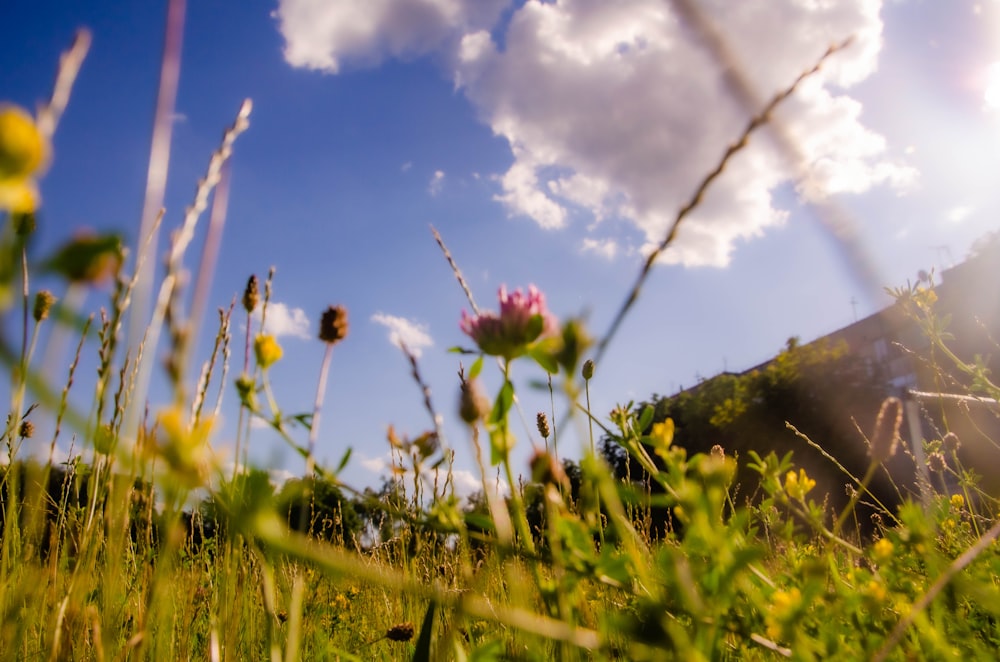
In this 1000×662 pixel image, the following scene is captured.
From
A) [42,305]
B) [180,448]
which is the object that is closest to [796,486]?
[180,448]

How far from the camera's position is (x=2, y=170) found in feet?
0.78

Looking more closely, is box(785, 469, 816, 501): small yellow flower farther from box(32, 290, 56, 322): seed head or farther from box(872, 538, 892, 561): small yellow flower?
box(32, 290, 56, 322): seed head

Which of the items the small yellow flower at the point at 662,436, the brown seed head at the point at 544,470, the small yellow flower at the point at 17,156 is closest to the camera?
the small yellow flower at the point at 17,156

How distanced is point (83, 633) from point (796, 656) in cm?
123

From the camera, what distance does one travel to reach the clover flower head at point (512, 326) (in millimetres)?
613

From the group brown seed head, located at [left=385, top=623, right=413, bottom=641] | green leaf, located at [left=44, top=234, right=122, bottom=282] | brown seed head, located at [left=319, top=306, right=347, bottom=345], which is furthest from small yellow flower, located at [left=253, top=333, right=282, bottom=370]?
brown seed head, located at [left=385, top=623, right=413, bottom=641]

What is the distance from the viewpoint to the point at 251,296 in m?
0.80

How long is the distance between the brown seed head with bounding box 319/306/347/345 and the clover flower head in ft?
0.56

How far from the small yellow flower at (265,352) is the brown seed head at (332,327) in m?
0.09

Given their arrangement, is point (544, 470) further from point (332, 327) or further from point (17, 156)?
point (17, 156)

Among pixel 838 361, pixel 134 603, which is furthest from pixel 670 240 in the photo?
pixel 838 361

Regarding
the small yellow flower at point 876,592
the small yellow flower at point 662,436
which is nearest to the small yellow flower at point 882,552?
the small yellow flower at point 876,592

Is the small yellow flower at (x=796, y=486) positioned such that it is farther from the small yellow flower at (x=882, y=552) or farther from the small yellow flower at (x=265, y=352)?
the small yellow flower at (x=265, y=352)

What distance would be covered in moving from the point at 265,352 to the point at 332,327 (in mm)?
112
